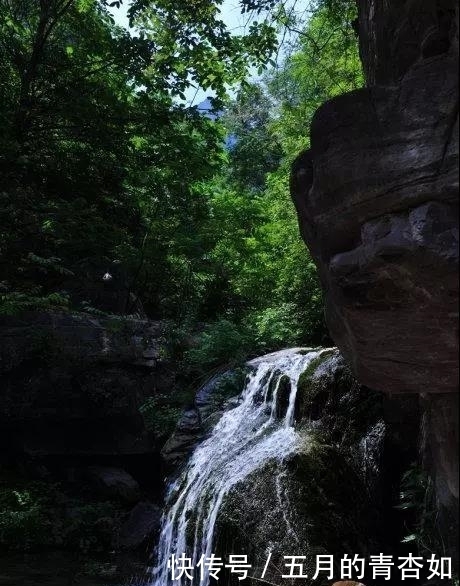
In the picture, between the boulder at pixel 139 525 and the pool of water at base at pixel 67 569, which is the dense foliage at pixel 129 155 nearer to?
the boulder at pixel 139 525

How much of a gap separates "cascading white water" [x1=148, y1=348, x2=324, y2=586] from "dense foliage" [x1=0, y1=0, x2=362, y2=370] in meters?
1.83

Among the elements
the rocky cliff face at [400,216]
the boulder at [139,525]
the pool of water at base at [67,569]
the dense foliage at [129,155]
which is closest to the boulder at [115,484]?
the boulder at [139,525]

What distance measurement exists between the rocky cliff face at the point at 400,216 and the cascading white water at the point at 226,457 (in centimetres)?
308

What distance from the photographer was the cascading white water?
674cm

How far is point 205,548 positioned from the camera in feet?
21.2

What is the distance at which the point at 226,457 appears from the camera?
25.0ft

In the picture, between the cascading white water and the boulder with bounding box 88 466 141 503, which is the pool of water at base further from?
the boulder with bounding box 88 466 141 503

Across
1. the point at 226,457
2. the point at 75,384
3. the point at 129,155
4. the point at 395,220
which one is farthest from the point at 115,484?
the point at 395,220

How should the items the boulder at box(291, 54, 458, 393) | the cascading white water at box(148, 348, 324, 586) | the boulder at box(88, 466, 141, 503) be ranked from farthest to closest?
the boulder at box(88, 466, 141, 503) → the cascading white water at box(148, 348, 324, 586) → the boulder at box(291, 54, 458, 393)

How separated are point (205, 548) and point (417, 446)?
2937 mm

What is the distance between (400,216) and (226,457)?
5072mm


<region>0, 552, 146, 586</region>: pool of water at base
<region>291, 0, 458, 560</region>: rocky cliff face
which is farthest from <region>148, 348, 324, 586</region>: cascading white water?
<region>291, 0, 458, 560</region>: rocky cliff face

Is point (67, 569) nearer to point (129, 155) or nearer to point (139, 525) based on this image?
point (139, 525)

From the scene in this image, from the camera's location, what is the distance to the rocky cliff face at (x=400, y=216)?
330cm
